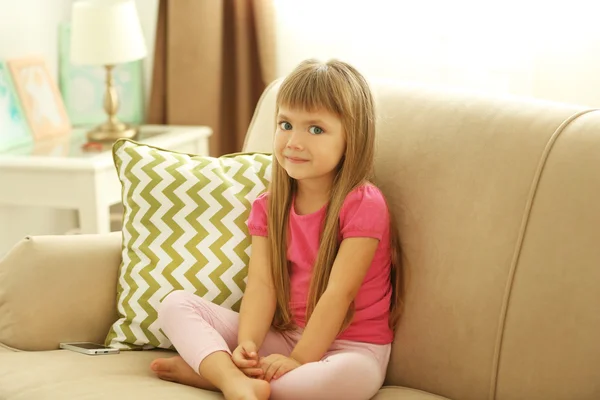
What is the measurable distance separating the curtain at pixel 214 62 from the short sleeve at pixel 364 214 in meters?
1.39

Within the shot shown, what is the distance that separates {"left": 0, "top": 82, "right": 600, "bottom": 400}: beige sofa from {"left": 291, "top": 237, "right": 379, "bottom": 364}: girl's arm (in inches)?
4.1

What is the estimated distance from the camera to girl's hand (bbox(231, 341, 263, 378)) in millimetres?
1621

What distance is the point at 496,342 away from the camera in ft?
5.21

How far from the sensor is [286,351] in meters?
1.76

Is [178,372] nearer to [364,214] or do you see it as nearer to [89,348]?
[89,348]

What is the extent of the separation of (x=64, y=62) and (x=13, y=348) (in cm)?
162

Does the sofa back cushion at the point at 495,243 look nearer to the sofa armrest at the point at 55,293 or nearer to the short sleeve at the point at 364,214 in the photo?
the short sleeve at the point at 364,214

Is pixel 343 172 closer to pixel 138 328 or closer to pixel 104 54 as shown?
pixel 138 328

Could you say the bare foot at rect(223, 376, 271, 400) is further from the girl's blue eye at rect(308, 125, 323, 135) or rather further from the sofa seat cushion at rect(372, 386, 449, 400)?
the girl's blue eye at rect(308, 125, 323, 135)

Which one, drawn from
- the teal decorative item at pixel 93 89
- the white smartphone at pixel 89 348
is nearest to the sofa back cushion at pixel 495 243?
the white smartphone at pixel 89 348

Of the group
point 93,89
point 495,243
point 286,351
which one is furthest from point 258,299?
point 93,89

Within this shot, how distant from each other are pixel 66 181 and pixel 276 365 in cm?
124

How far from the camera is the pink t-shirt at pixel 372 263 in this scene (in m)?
1.71

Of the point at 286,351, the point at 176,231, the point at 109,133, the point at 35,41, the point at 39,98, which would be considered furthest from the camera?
the point at 35,41
